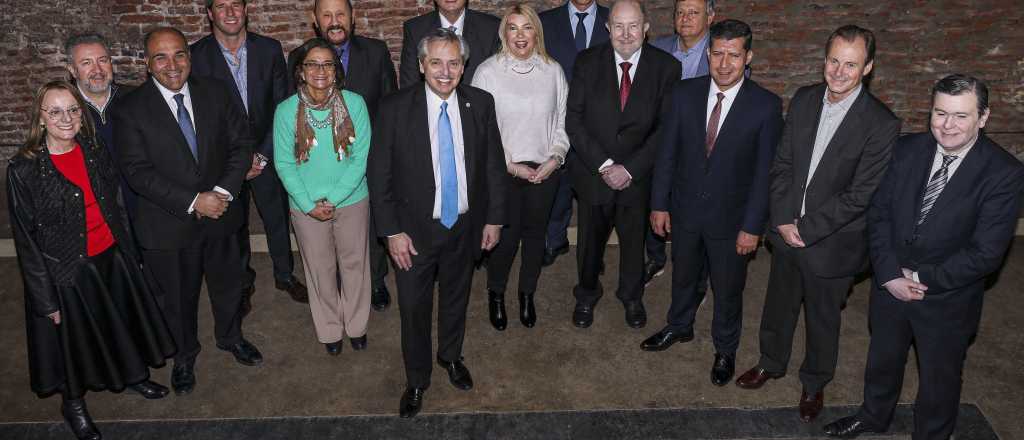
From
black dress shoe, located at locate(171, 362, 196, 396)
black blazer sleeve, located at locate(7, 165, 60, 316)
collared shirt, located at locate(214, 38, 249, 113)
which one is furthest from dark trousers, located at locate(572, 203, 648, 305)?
black blazer sleeve, located at locate(7, 165, 60, 316)

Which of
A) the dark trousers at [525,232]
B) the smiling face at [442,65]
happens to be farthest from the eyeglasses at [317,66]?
the dark trousers at [525,232]

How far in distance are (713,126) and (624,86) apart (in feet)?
2.08

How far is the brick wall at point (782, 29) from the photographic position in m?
6.59

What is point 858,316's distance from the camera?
198 inches

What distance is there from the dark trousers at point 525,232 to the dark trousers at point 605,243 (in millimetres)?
243

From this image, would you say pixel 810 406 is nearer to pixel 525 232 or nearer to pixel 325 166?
pixel 525 232

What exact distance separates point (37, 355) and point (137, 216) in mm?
823

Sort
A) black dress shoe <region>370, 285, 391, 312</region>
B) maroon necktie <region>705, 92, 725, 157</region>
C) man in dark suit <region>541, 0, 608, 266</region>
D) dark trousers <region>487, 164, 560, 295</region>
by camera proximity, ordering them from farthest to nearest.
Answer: black dress shoe <region>370, 285, 391, 312</region>
man in dark suit <region>541, 0, 608, 266</region>
dark trousers <region>487, 164, 560, 295</region>
maroon necktie <region>705, 92, 725, 157</region>

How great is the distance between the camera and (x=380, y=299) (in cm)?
514

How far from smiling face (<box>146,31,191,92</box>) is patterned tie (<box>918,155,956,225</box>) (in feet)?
11.7

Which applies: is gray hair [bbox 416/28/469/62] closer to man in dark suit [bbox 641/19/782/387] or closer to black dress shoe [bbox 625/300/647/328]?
man in dark suit [bbox 641/19/782/387]

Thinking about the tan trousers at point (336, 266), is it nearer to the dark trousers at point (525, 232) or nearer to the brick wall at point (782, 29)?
the dark trousers at point (525, 232)

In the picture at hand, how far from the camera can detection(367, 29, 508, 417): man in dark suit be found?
371 cm

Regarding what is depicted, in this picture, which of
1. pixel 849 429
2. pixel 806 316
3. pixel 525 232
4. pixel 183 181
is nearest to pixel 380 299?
pixel 525 232
